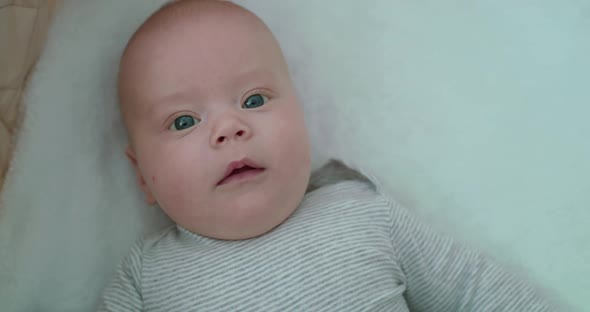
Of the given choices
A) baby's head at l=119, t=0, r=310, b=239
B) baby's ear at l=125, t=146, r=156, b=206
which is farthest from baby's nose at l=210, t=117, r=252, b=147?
baby's ear at l=125, t=146, r=156, b=206

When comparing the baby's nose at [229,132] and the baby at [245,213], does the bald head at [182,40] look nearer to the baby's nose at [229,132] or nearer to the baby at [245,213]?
the baby at [245,213]

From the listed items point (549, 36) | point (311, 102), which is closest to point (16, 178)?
point (311, 102)

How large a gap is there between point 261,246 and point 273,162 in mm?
140

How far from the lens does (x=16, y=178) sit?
3.07ft

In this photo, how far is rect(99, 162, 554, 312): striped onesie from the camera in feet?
Result: 2.87

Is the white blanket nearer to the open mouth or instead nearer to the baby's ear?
the baby's ear

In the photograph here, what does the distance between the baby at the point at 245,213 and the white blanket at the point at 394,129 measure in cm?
10

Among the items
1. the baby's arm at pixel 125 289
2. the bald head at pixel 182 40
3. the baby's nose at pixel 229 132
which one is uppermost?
the bald head at pixel 182 40

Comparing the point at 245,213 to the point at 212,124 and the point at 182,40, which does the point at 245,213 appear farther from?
the point at 182,40

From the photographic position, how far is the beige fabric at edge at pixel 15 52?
31.9 inches

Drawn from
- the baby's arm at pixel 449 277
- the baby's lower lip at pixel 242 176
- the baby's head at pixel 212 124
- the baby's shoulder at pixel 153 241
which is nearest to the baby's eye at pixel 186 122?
the baby's head at pixel 212 124

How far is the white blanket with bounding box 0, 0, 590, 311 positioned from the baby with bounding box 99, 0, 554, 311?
0.34 ft

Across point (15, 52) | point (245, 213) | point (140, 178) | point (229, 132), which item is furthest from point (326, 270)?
point (15, 52)

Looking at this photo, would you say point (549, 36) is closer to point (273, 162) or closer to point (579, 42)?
point (579, 42)
